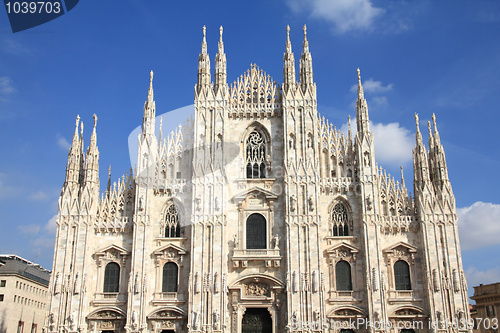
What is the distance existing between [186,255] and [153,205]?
4.13m

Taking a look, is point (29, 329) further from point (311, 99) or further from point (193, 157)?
point (311, 99)

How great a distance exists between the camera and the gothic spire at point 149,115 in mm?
35344

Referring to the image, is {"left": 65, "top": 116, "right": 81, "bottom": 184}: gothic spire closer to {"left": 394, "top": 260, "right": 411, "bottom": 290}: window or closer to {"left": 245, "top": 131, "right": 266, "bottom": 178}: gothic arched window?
{"left": 245, "top": 131, "right": 266, "bottom": 178}: gothic arched window

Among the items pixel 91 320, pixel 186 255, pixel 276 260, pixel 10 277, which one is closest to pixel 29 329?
pixel 10 277

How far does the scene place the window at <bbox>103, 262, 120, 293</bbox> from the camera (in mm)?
32938

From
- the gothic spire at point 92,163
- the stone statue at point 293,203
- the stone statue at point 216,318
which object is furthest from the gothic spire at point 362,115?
the gothic spire at point 92,163

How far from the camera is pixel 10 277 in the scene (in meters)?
51.2

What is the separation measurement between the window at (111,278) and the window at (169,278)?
303 cm

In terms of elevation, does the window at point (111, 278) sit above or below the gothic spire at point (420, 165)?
below

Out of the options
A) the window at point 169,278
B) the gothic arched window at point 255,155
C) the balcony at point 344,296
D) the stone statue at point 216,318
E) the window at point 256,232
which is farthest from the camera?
the gothic arched window at point 255,155

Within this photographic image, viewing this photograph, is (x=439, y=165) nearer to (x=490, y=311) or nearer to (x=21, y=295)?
(x=490, y=311)

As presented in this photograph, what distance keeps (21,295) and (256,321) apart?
31.5 metres

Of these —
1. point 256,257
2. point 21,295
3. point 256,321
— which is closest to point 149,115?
point 256,257

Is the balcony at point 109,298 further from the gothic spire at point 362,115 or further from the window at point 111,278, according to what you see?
the gothic spire at point 362,115
